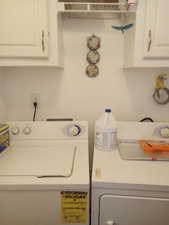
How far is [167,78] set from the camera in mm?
1571

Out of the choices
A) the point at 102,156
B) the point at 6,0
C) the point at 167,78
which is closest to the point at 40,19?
the point at 6,0

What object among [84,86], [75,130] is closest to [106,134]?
[75,130]

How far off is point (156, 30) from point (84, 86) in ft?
2.46

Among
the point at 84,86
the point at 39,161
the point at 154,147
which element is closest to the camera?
the point at 39,161

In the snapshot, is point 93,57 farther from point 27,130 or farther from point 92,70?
point 27,130

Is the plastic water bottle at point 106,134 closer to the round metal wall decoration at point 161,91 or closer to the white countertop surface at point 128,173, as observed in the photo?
the white countertop surface at point 128,173

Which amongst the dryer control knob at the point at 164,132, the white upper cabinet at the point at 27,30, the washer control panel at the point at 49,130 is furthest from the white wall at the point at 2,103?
the dryer control knob at the point at 164,132

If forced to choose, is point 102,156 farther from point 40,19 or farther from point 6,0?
point 6,0

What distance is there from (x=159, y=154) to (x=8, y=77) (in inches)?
58.3

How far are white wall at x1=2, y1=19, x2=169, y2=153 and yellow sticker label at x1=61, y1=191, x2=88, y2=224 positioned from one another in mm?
885

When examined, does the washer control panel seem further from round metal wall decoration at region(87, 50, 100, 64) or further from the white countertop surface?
round metal wall decoration at region(87, 50, 100, 64)

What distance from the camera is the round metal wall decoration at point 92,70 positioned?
Result: 1564mm

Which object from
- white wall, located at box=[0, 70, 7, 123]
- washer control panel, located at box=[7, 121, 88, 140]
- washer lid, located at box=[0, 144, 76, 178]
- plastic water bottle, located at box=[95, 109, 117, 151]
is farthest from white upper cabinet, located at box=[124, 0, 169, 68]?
white wall, located at box=[0, 70, 7, 123]

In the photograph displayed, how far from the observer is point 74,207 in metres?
0.90
